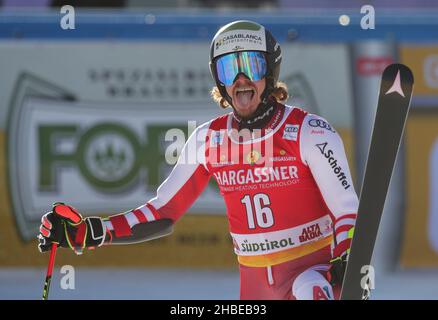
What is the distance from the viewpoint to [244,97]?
5047 mm

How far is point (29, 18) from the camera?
912 cm

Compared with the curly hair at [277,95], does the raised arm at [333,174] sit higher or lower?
lower

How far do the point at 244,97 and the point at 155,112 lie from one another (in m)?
4.25

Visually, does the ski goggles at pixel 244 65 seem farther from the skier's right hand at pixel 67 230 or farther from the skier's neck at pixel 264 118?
the skier's right hand at pixel 67 230

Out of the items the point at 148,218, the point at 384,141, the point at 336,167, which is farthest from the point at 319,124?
the point at 148,218

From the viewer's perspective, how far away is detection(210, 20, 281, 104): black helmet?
5039mm

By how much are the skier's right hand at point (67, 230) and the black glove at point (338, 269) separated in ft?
3.66

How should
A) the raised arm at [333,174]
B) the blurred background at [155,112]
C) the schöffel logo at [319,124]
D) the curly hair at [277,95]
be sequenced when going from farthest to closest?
the blurred background at [155,112]
the curly hair at [277,95]
the schöffel logo at [319,124]
the raised arm at [333,174]

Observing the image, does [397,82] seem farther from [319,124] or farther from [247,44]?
[247,44]

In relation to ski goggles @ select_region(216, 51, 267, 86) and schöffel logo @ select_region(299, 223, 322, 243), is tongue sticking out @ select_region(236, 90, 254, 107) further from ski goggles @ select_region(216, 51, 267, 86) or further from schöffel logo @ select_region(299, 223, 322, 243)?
schöffel logo @ select_region(299, 223, 322, 243)

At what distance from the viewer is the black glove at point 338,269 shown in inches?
181

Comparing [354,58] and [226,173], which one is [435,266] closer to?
[354,58]

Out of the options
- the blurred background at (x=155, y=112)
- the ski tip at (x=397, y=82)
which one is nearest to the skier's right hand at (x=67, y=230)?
the ski tip at (x=397, y=82)

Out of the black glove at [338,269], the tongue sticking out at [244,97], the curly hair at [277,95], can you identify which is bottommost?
the black glove at [338,269]
